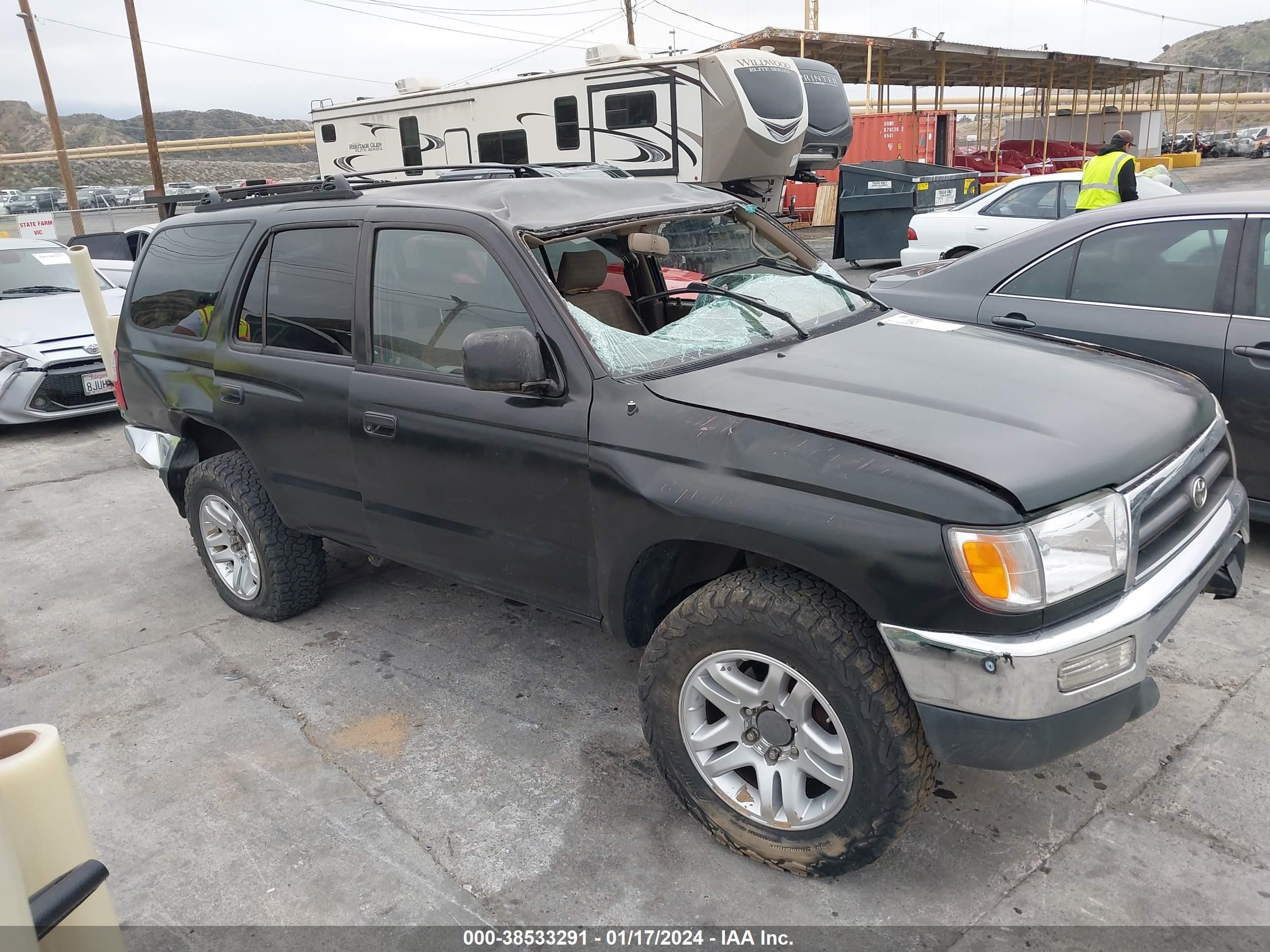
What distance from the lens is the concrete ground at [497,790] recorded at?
256 cm

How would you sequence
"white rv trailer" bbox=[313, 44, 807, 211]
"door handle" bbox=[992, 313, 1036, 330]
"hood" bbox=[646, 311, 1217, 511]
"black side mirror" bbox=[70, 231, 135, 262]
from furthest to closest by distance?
"white rv trailer" bbox=[313, 44, 807, 211]
"black side mirror" bbox=[70, 231, 135, 262]
"door handle" bbox=[992, 313, 1036, 330]
"hood" bbox=[646, 311, 1217, 511]

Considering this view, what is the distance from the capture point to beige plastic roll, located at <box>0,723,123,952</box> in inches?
61.9

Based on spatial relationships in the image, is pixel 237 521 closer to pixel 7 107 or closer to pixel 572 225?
pixel 572 225

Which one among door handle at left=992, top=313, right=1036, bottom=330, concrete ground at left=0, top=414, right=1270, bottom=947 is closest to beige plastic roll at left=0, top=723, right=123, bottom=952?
concrete ground at left=0, top=414, right=1270, bottom=947

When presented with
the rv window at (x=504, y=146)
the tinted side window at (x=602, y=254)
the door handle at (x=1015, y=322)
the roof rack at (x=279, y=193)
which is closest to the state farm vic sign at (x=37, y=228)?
the rv window at (x=504, y=146)

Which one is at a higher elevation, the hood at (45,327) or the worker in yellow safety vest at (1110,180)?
the worker in yellow safety vest at (1110,180)

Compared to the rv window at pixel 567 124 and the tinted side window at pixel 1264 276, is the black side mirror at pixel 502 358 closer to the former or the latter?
the tinted side window at pixel 1264 276

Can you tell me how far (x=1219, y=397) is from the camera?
4168mm

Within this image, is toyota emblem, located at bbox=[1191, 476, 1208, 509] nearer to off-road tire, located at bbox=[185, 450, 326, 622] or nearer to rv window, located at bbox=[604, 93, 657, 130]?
off-road tire, located at bbox=[185, 450, 326, 622]

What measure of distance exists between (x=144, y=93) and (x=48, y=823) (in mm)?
23252

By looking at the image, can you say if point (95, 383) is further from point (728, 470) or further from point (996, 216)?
point (996, 216)

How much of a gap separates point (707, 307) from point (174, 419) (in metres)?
2.68

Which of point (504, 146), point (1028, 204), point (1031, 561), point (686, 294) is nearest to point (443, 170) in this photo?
point (686, 294)

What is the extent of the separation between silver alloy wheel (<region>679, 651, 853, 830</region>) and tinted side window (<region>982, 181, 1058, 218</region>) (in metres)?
9.73
